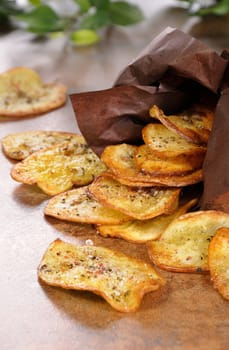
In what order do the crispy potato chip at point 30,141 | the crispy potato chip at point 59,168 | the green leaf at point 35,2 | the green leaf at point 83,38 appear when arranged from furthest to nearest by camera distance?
the green leaf at point 35,2, the green leaf at point 83,38, the crispy potato chip at point 30,141, the crispy potato chip at point 59,168

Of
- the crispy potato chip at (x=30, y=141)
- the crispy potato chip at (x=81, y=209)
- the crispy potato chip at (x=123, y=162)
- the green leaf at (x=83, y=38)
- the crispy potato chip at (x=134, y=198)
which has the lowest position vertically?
the green leaf at (x=83, y=38)

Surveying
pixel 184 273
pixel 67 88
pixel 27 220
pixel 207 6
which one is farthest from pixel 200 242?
pixel 207 6

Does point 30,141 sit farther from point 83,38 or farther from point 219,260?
point 83,38

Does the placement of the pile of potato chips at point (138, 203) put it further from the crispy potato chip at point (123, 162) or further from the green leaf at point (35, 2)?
the green leaf at point (35, 2)

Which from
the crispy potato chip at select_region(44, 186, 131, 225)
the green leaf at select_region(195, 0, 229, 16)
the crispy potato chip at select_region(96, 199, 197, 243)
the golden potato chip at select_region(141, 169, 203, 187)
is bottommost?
the green leaf at select_region(195, 0, 229, 16)

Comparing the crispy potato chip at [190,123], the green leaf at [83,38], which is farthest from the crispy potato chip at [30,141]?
the green leaf at [83,38]

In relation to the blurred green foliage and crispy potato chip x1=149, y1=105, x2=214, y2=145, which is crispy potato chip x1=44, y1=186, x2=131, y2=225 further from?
the blurred green foliage

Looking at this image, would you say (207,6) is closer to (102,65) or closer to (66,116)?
(102,65)

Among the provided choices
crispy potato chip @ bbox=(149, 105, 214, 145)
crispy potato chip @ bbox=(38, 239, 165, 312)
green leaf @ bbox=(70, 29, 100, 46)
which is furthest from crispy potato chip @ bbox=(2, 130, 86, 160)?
green leaf @ bbox=(70, 29, 100, 46)
